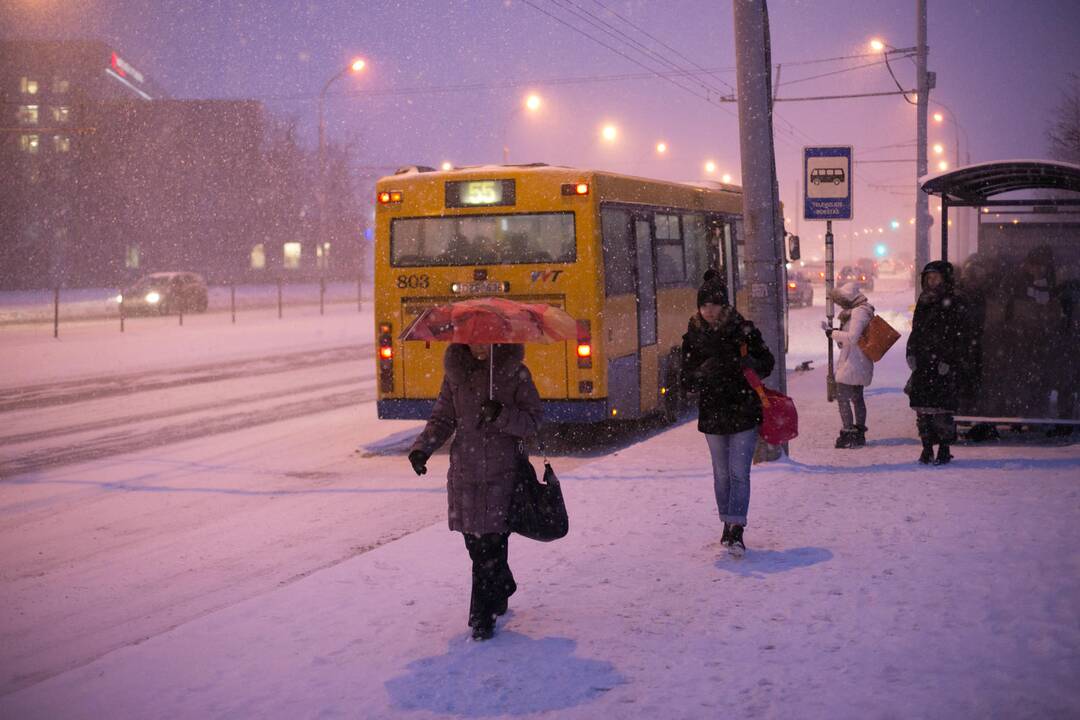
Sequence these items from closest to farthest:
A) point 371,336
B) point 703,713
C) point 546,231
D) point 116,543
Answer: point 703,713 < point 116,543 < point 546,231 < point 371,336

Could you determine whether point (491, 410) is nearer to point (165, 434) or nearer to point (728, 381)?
point (728, 381)

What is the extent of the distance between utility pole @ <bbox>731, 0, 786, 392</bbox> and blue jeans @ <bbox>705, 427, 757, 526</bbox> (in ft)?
11.9

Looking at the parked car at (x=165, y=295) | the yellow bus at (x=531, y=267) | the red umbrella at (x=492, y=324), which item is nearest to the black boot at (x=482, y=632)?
the red umbrella at (x=492, y=324)

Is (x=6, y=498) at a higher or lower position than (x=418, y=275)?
lower

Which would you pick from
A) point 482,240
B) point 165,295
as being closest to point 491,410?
point 482,240

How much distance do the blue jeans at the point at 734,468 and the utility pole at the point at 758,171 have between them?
364 cm

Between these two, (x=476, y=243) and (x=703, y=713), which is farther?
(x=476, y=243)

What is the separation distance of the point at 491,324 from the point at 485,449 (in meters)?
0.66

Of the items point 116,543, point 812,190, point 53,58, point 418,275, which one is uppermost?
Answer: point 53,58

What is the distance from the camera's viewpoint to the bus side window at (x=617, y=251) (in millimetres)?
13322

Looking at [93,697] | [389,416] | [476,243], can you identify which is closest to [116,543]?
[93,697]

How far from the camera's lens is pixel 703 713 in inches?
194

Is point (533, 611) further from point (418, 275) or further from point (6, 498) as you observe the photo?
point (418, 275)

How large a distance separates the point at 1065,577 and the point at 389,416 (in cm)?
846
